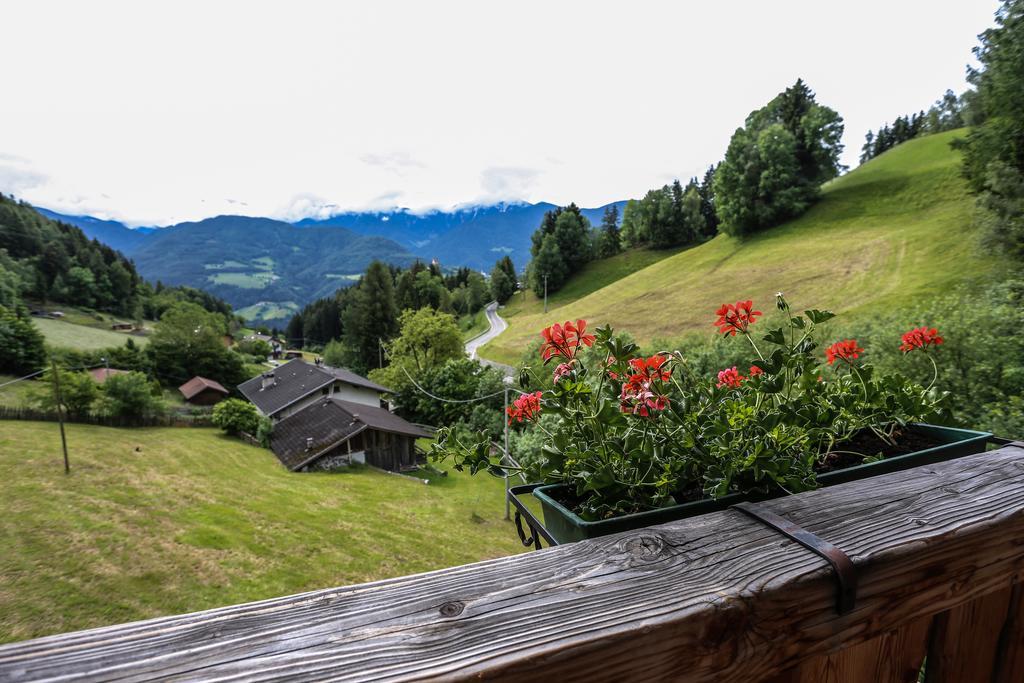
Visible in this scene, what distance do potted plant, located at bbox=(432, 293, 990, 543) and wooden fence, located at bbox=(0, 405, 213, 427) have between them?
1402 inches

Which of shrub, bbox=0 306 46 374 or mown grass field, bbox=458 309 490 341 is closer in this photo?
shrub, bbox=0 306 46 374

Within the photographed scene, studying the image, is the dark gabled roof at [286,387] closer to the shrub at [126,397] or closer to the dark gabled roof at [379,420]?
the dark gabled roof at [379,420]

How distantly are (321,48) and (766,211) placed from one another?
4219cm

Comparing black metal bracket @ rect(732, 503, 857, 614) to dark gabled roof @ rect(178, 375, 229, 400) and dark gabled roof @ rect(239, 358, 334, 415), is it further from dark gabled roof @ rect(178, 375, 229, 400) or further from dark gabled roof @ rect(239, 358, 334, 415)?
dark gabled roof @ rect(178, 375, 229, 400)

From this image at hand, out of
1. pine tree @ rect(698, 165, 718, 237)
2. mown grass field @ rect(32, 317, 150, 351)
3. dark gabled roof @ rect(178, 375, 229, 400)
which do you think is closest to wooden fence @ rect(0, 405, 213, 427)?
dark gabled roof @ rect(178, 375, 229, 400)

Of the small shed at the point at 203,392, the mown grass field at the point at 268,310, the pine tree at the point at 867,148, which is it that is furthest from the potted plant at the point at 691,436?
the mown grass field at the point at 268,310

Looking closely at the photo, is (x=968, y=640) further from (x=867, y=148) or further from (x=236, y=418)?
(x=867, y=148)

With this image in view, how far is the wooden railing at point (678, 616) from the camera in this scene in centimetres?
48

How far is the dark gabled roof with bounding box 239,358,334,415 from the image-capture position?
31.8 metres

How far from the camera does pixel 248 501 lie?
56.0ft

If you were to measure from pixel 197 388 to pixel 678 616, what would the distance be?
53.2 metres

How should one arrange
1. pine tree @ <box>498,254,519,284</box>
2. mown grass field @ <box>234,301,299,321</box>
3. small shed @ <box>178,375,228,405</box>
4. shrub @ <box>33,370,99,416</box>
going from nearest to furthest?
shrub @ <box>33,370,99,416</box> < small shed @ <box>178,375,228,405</box> < pine tree @ <box>498,254,519,284</box> < mown grass field @ <box>234,301,299,321</box>

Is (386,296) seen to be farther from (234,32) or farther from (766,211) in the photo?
(234,32)

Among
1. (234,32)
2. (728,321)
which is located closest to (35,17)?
(234,32)
